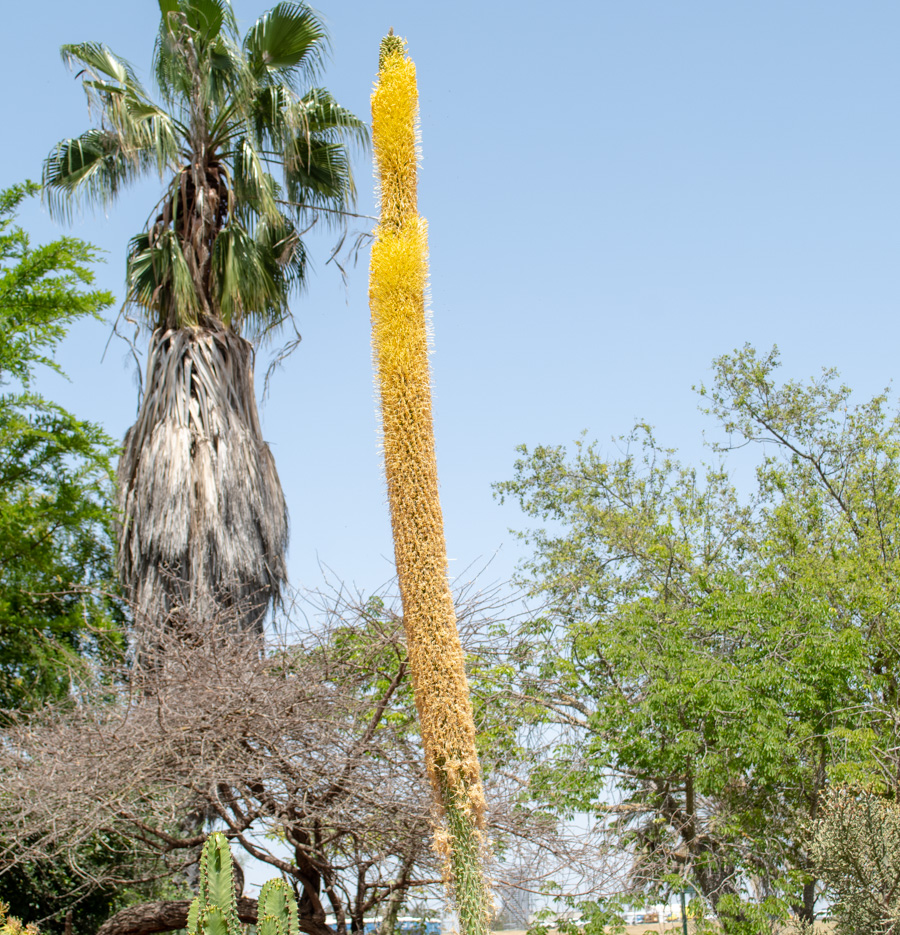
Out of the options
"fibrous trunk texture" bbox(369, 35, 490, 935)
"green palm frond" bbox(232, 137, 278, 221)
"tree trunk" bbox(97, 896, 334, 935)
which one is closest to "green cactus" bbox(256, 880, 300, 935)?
"fibrous trunk texture" bbox(369, 35, 490, 935)

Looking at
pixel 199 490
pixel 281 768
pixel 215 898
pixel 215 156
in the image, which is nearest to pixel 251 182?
pixel 215 156

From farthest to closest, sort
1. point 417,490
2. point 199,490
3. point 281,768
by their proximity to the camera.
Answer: point 199,490 < point 281,768 < point 417,490

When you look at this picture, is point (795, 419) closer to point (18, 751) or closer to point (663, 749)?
point (663, 749)

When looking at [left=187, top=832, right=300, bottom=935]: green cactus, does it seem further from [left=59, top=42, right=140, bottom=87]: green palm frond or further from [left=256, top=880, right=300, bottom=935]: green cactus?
A: [left=59, top=42, right=140, bottom=87]: green palm frond

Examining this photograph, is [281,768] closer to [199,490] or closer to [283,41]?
[199,490]

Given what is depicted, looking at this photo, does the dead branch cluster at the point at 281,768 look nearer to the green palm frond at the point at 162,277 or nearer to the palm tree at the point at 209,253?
the palm tree at the point at 209,253

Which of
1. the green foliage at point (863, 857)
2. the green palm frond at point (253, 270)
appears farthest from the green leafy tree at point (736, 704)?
the green palm frond at point (253, 270)

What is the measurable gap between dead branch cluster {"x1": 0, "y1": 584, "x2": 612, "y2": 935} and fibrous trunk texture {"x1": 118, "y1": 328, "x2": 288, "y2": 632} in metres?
2.41

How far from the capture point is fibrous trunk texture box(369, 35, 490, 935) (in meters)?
5.64

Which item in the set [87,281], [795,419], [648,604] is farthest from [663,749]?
[87,281]

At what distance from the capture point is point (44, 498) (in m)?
15.1

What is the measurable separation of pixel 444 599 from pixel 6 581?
10.7 meters

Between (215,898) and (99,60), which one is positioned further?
(99,60)

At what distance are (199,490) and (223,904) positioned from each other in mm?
7107
